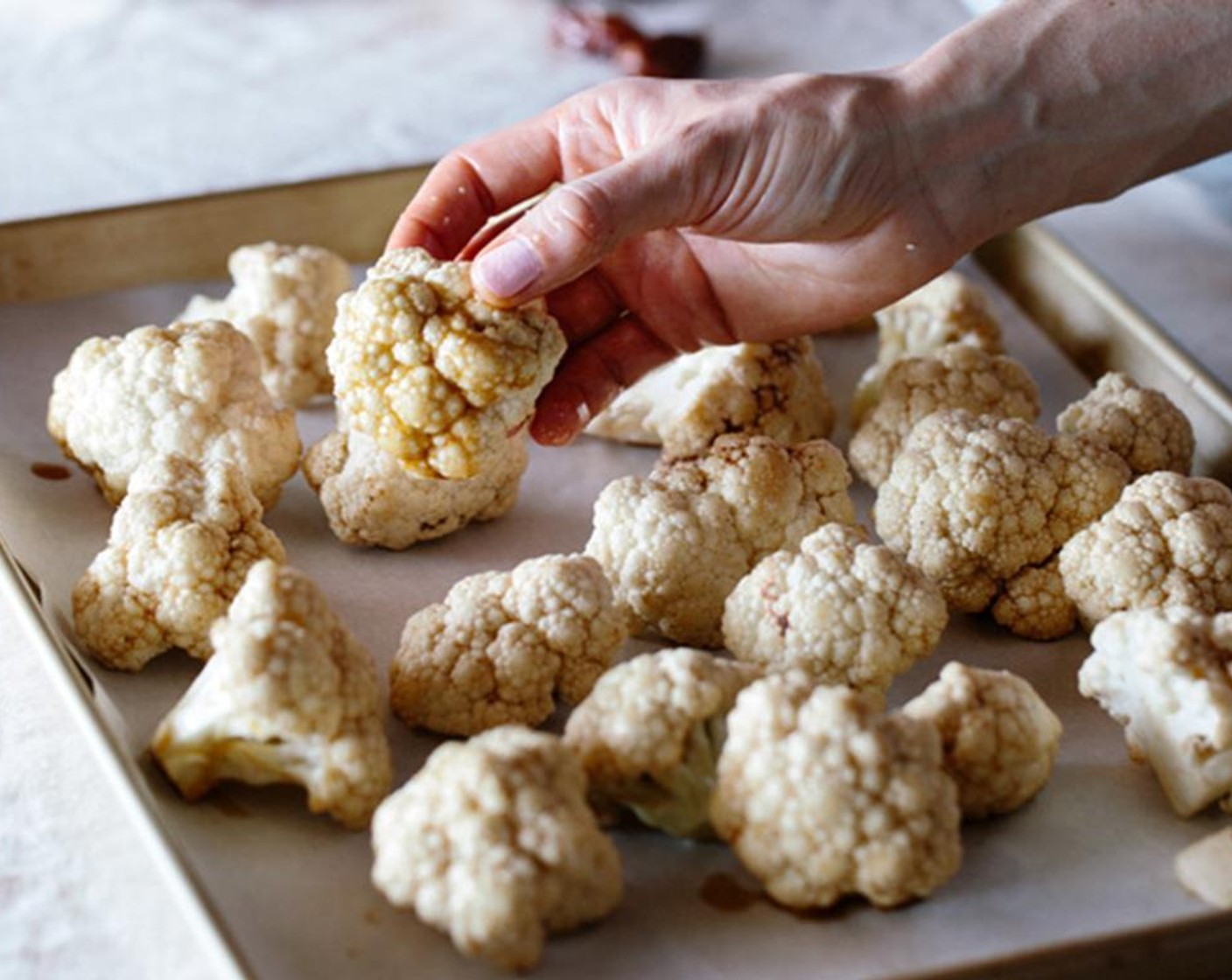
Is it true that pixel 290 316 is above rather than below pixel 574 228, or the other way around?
below

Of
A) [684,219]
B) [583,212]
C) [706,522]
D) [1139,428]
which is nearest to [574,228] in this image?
[583,212]

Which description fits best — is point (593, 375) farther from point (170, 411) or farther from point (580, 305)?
point (170, 411)

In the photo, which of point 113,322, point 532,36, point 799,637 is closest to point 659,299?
point 799,637

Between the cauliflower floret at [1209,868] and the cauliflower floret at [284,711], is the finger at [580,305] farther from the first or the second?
the cauliflower floret at [1209,868]

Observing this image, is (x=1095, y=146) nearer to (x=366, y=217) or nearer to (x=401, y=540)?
(x=401, y=540)

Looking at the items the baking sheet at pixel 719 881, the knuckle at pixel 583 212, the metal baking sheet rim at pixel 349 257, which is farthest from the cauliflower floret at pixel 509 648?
the metal baking sheet rim at pixel 349 257
